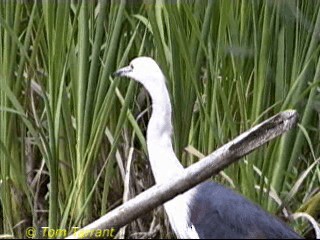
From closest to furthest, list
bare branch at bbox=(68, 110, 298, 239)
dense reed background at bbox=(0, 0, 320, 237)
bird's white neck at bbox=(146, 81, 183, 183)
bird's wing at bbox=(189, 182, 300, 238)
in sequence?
bare branch at bbox=(68, 110, 298, 239) < bird's wing at bbox=(189, 182, 300, 238) < bird's white neck at bbox=(146, 81, 183, 183) < dense reed background at bbox=(0, 0, 320, 237)

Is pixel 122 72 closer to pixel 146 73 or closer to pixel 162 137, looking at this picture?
pixel 146 73

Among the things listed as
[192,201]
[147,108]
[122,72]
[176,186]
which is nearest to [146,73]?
[122,72]

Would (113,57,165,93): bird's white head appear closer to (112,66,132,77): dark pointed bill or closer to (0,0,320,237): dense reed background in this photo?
(112,66,132,77): dark pointed bill

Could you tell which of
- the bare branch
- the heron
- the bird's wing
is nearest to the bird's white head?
the heron

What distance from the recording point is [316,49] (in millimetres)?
2250

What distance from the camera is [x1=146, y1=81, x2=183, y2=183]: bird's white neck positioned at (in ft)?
6.79

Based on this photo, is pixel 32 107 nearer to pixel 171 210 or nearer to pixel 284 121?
pixel 171 210

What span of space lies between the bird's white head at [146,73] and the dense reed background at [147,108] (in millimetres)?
139

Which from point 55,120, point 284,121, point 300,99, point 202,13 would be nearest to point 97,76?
point 55,120

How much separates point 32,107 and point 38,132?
75 mm

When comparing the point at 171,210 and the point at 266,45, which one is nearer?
the point at 171,210

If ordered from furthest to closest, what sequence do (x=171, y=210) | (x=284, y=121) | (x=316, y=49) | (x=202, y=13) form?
1. (x=202, y=13)
2. (x=316, y=49)
3. (x=171, y=210)
4. (x=284, y=121)

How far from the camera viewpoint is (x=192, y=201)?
6.77 feet

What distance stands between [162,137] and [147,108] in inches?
16.4
